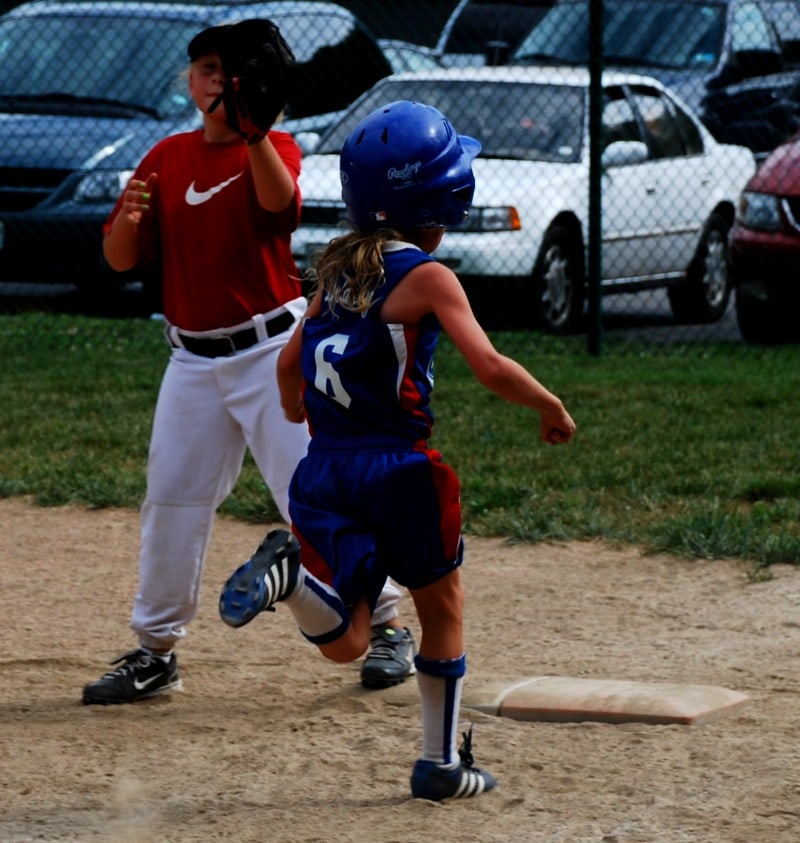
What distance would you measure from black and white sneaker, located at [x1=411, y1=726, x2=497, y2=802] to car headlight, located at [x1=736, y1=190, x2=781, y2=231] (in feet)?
23.2

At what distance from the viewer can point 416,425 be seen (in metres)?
3.77

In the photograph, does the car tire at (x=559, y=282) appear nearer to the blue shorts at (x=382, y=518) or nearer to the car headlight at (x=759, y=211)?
the car headlight at (x=759, y=211)

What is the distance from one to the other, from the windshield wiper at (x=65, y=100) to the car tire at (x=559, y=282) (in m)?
2.89

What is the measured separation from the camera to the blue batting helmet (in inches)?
147

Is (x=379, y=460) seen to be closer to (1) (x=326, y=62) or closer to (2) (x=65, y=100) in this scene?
(2) (x=65, y=100)

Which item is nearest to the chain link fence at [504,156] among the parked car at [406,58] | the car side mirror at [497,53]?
the car side mirror at [497,53]

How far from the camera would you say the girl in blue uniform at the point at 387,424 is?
12.1ft

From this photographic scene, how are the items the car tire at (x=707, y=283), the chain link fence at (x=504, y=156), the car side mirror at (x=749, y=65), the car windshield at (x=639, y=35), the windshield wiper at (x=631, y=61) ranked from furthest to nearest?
the car side mirror at (x=749, y=65) < the windshield wiper at (x=631, y=61) < the car windshield at (x=639, y=35) < the car tire at (x=707, y=283) < the chain link fence at (x=504, y=156)

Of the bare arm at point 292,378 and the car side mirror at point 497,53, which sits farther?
the car side mirror at point 497,53

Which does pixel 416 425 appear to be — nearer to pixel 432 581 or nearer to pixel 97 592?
pixel 432 581

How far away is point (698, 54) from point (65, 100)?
16.6ft

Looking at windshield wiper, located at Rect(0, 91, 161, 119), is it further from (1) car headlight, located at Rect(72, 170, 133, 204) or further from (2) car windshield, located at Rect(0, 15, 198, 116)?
(1) car headlight, located at Rect(72, 170, 133, 204)

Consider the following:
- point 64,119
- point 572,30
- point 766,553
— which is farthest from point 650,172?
point 766,553

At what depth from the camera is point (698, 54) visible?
1407 cm
